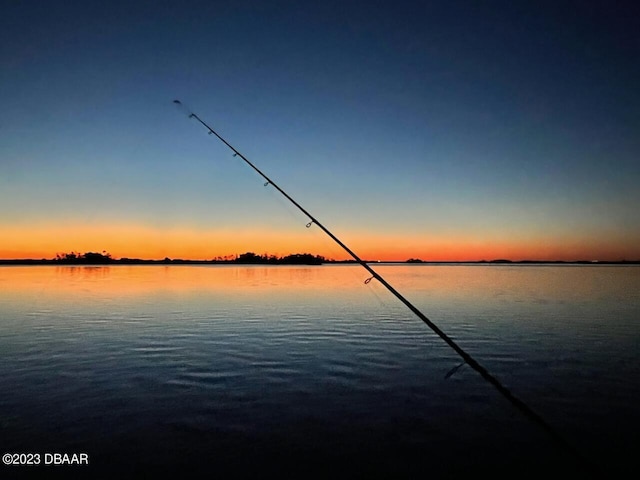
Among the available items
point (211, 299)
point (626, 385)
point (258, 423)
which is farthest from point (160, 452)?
point (211, 299)

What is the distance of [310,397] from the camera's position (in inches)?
365

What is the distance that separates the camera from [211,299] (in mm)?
30156

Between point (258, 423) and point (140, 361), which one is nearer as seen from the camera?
point (258, 423)

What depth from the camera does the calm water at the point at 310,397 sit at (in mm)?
6656

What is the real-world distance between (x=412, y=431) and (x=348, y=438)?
1228mm

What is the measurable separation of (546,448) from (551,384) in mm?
3883

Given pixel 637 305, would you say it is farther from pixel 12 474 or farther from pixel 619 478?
pixel 12 474

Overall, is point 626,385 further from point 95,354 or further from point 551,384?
point 95,354

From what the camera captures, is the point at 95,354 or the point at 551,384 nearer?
the point at 551,384

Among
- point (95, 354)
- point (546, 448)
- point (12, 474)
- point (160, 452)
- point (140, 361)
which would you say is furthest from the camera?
point (95, 354)

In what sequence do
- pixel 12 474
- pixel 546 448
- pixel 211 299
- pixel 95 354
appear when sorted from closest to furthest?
pixel 12 474
pixel 546 448
pixel 95 354
pixel 211 299

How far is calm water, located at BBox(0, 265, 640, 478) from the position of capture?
6.66 meters

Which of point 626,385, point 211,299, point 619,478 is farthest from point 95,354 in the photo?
point 211,299

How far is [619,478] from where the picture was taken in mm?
6234
